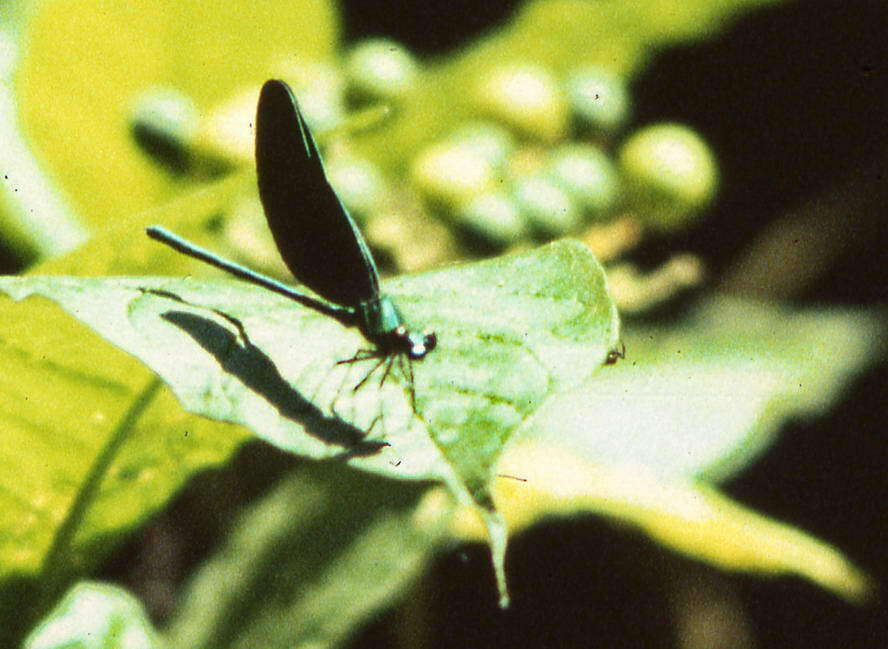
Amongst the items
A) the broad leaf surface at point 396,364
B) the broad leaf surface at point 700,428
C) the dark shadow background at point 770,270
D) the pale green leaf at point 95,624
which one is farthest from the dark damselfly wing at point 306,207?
the dark shadow background at point 770,270

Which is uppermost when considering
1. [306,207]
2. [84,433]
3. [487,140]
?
[306,207]

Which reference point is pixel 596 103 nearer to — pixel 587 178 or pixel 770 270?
pixel 587 178

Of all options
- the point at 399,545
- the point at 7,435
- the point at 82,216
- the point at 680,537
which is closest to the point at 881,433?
the point at 680,537

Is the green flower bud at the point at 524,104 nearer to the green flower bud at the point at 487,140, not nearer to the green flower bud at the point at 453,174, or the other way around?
the green flower bud at the point at 487,140

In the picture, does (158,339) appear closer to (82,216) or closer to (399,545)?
(399,545)

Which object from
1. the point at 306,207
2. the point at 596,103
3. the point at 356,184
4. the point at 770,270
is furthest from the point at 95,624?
the point at 770,270

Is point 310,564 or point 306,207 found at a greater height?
point 306,207

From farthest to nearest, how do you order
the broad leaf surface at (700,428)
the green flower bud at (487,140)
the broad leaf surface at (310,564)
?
the green flower bud at (487,140) < the broad leaf surface at (700,428) < the broad leaf surface at (310,564)

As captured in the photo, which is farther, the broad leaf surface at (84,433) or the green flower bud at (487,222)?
the green flower bud at (487,222)

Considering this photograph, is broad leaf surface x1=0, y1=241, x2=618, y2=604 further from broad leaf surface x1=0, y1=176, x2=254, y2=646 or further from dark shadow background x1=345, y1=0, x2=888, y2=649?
dark shadow background x1=345, y1=0, x2=888, y2=649
